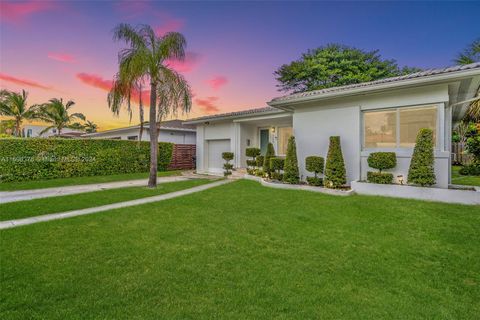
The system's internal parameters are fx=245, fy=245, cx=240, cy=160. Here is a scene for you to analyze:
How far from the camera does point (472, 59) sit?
1584cm

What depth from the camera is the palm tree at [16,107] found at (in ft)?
71.5

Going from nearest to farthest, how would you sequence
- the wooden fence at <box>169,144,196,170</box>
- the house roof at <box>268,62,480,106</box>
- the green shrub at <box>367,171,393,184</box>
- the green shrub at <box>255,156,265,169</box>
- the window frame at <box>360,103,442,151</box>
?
the house roof at <box>268,62,480,106</box>
the window frame at <box>360,103,442,151</box>
the green shrub at <box>367,171,393,184</box>
the green shrub at <box>255,156,265,169</box>
the wooden fence at <box>169,144,196,170</box>

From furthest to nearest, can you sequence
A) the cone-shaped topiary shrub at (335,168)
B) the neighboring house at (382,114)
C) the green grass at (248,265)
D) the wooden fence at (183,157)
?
1. the wooden fence at (183,157)
2. the cone-shaped topiary shrub at (335,168)
3. the neighboring house at (382,114)
4. the green grass at (248,265)

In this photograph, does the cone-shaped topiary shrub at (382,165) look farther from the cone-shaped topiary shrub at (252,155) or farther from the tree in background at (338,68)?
the tree in background at (338,68)

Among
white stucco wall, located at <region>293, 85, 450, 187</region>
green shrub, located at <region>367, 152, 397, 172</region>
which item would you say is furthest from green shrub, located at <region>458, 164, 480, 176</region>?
green shrub, located at <region>367, 152, 397, 172</region>

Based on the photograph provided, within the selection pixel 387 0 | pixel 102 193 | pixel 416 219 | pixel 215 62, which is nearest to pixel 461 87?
pixel 416 219

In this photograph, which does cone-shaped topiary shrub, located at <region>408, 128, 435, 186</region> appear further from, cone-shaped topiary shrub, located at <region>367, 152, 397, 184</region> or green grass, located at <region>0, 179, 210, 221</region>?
green grass, located at <region>0, 179, 210, 221</region>

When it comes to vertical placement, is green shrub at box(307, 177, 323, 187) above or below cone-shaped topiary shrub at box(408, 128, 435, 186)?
below

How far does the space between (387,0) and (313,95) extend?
6971 millimetres

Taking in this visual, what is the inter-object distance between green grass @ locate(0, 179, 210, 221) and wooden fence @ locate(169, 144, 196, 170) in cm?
872

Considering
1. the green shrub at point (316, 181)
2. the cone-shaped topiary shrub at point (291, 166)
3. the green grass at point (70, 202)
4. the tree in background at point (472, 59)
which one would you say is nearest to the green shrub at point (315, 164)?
the green shrub at point (316, 181)

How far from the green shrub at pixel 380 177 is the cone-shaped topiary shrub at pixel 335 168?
84 centimetres

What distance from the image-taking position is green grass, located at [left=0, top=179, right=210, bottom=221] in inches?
250

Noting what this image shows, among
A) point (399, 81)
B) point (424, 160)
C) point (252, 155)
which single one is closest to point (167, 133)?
point (252, 155)
